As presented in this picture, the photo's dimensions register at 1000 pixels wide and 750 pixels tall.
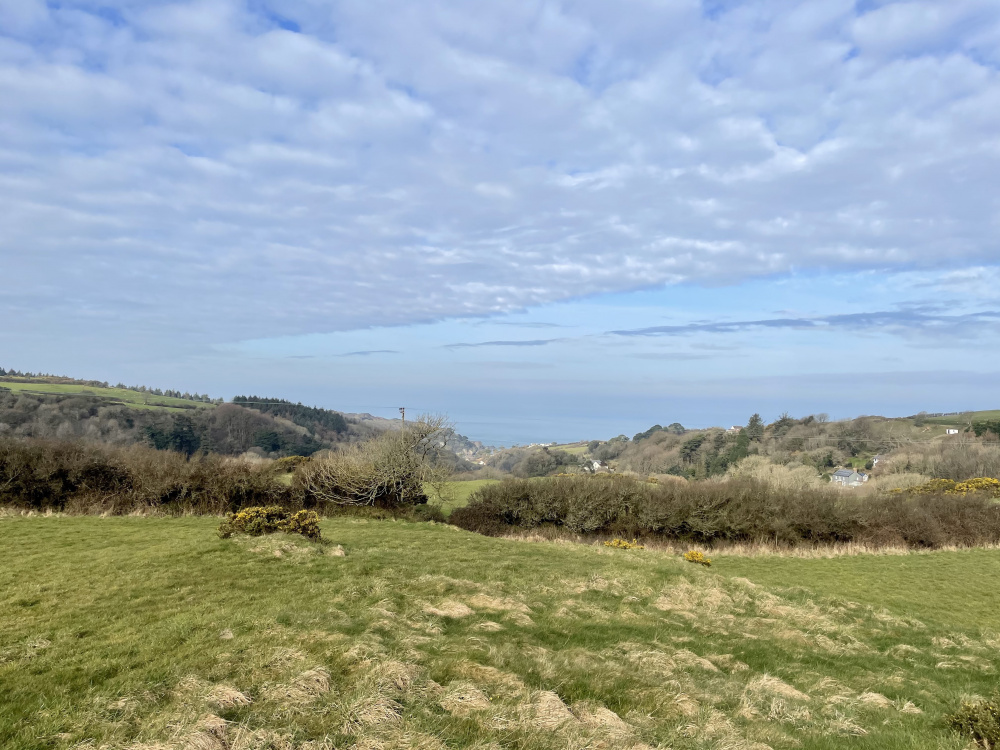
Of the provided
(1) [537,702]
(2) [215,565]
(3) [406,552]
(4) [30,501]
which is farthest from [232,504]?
(1) [537,702]

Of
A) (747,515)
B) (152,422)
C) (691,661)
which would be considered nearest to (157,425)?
(152,422)

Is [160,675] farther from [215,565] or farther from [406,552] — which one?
[406,552]

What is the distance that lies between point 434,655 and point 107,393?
365ft

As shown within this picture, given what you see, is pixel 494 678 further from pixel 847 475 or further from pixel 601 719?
pixel 847 475

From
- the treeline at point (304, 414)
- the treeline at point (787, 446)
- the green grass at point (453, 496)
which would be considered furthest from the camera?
the treeline at point (304, 414)

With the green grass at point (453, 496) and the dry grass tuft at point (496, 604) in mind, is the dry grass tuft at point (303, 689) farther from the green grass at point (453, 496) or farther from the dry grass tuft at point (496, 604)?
the green grass at point (453, 496)

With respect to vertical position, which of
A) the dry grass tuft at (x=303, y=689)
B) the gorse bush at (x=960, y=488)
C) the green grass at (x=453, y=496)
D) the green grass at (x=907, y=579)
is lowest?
the green grass at (x=453, y=496)

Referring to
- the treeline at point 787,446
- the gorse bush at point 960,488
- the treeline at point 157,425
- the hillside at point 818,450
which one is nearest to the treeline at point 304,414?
the treeline at point 157,425

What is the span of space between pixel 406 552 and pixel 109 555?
6573 mm

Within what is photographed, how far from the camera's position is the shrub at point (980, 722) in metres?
5.44

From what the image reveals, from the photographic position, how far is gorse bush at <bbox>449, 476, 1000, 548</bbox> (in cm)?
2723

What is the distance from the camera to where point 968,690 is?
775 centimetres

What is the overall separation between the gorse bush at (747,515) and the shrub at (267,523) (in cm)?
1668

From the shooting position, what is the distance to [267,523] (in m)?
13.7
